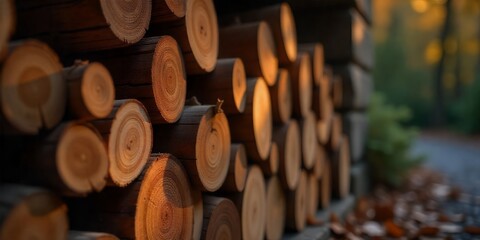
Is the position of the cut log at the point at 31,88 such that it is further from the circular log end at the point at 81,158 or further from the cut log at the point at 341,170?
the cut log at the point at 341,170

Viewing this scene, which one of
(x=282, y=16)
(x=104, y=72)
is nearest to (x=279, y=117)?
(x=282, y=16)

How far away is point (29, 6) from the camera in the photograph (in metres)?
1.39

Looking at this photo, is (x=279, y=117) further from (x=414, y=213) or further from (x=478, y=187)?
(x=478, y=187)

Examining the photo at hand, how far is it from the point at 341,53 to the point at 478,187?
9.43ft

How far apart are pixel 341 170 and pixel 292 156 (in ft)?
4.23

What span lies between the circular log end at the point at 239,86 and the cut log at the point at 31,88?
38.8 inches

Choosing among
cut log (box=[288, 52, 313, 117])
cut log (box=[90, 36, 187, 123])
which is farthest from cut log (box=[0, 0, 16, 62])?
cut log (box=[288, 52, 313, 117])

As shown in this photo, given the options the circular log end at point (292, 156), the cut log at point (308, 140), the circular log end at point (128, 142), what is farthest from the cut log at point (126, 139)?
the cut log at point (308, 140)

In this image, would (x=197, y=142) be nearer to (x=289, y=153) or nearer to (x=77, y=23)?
(x=77, y=23)

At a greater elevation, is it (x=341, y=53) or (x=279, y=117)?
(x=341, y=53)

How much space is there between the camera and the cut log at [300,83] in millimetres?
2859

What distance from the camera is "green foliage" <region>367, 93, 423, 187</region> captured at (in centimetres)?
490

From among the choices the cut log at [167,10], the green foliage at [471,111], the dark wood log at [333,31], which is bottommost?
the green foliage at [471,111]

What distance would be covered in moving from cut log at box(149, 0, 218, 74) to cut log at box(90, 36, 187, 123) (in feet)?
0.48
